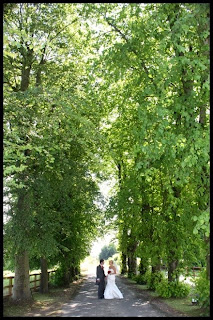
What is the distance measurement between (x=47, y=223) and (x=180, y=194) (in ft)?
19.7

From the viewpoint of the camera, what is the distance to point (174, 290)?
671 inches

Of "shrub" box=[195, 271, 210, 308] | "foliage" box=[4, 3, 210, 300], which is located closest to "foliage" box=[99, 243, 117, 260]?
"foliage" box=[4, 3, 210, 300]

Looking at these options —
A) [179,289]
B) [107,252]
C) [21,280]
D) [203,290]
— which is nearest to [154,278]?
[179,289]

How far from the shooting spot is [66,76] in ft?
64.4

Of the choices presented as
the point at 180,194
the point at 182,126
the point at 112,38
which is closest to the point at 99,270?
the point at 180,194

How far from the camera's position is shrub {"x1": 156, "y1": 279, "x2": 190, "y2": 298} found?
17.0m

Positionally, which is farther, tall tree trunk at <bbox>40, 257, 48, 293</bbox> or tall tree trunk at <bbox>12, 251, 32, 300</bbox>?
tall tree trunk at <bbox>40, 257, 48, 293</bbox>

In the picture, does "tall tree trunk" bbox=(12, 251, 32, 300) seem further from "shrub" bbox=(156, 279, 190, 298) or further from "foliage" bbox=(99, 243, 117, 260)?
"foliage" bbox=(99, 243, 117, 260)

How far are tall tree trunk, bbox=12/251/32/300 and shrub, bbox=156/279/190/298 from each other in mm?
5992

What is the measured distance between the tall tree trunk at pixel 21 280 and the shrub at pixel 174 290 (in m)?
5.99

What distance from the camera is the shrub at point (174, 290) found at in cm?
1695

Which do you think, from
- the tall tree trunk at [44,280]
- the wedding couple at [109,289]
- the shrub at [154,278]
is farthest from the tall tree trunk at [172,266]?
the tall tree trunk at [44,280]

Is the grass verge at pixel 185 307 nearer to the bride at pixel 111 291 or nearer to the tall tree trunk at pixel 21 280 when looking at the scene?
the bride at pixel 111 291

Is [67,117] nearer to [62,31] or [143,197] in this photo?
[62,31]
